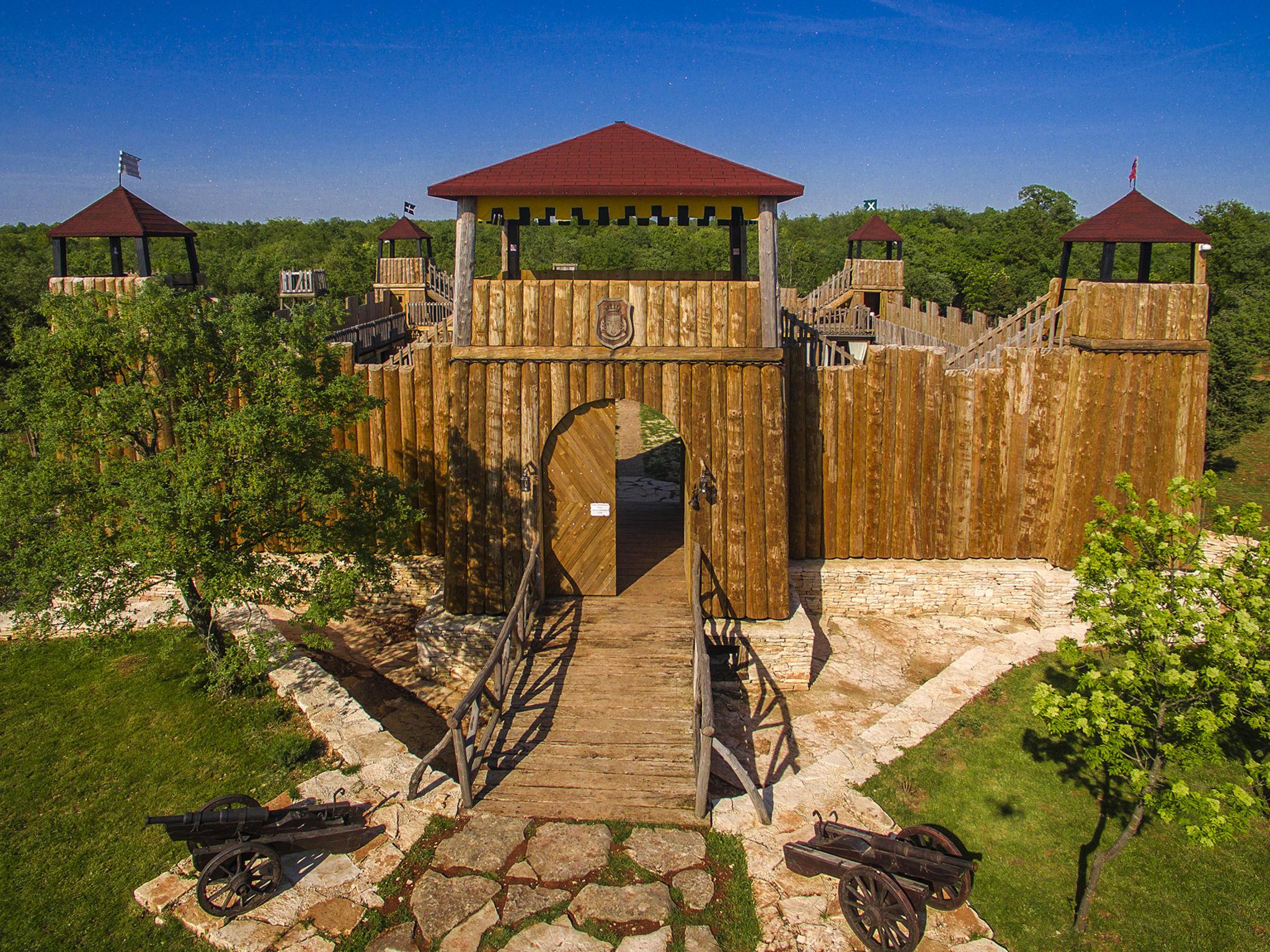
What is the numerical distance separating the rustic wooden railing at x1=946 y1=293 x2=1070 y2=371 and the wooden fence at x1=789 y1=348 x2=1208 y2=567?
0.92 feet

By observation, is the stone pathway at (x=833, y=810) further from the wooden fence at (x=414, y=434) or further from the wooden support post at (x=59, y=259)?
the wooden support post at (x=59, y=259)

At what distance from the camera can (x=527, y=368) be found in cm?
967

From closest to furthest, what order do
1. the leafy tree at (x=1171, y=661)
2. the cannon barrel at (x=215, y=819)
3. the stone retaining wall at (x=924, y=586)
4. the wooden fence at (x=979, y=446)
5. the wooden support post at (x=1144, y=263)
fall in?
the leafy tree at (x=1171, y=661) → the cannon barrel at (x=215, y=819) → the wooden fence at (x=979, y=446) → the stone retaining wall at (x=924, y=586) → the wooden support post at (x=1144, y=263)

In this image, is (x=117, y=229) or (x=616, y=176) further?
(x=117, y=229)

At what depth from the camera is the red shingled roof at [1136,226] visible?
38.7 ft

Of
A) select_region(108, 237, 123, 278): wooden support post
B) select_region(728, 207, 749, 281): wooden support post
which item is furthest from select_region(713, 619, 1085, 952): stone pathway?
select_region(108, 237, 123, 278): wooden support post

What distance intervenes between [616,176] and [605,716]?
18.6 feet

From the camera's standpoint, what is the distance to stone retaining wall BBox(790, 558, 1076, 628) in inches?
465

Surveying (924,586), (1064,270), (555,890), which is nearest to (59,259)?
(555,890)

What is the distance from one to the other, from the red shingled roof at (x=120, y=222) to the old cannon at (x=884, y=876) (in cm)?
1284

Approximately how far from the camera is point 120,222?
13.5 m

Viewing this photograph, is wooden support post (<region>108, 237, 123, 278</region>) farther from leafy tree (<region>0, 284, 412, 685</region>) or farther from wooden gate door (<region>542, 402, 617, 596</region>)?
wooden gate door (<region>542, 402, 617, 596</region>)

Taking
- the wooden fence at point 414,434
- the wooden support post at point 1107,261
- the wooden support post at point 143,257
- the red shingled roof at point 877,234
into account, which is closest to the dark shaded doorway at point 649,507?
the wooden fence at point 414,434

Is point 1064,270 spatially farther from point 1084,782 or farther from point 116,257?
point 116,257
